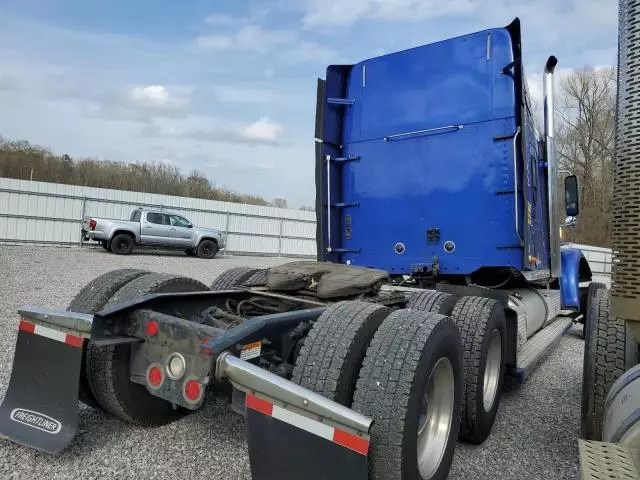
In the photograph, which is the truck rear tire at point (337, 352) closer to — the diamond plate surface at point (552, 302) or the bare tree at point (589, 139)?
the diamond plate surface at point (552, 302)

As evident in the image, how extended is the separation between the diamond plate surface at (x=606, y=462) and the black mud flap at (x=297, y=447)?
29.4 inches

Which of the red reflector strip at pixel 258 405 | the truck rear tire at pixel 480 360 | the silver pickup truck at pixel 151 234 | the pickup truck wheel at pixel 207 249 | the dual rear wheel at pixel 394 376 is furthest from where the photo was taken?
the pickup truck wheel at pixel 207 249

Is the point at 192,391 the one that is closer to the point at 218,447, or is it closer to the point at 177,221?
the point at 218,447

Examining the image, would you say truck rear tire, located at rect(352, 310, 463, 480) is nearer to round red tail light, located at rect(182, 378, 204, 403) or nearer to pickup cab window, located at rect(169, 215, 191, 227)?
round red tail light, located at rect(182, 378, 204, 403)

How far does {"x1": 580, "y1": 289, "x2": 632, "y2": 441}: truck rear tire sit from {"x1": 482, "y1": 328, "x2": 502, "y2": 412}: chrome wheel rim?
0.77 m

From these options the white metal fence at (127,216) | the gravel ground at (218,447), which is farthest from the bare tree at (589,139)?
the gravel ground at (218,447)

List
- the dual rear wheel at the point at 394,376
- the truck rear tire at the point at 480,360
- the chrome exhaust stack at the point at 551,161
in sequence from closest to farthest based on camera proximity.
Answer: the dual rear wheel at the point at 394,376, the truck rear tire at the point at 480,360, the chrome exhaust stack at the point at 551,161

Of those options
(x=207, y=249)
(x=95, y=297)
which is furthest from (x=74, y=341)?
(x=207, y=249)

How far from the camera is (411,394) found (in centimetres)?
220

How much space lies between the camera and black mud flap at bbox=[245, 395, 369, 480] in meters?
1.95

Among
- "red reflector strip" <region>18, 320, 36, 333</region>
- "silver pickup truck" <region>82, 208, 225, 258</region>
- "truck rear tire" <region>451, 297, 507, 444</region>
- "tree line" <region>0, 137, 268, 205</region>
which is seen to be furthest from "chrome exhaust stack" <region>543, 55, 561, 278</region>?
"tree line" <region>0, 137, 268, 205</region>

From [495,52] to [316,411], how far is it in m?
4.31

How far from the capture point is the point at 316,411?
1968mm

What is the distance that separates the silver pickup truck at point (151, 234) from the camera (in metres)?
17.9
